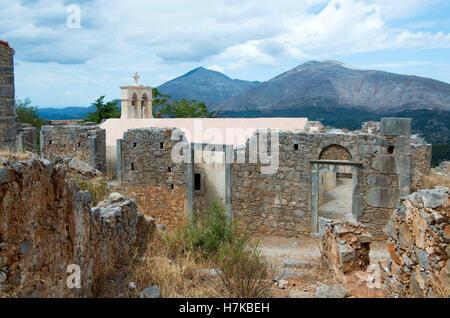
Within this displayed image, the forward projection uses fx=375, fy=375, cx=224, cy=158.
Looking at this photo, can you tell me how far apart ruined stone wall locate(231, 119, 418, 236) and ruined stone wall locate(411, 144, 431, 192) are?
0.81 feet

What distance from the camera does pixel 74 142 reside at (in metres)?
13.9

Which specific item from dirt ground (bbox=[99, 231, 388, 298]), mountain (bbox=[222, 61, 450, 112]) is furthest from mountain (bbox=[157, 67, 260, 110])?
dirt ground (bbox=[99, 231, 388, 298])

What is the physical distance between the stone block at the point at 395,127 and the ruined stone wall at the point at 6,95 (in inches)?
369

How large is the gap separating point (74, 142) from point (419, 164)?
11.7 m

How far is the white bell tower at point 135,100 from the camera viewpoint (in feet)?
74.7

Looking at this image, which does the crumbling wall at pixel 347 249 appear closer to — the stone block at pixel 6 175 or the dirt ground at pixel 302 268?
the dirt ground at pixel 302 268

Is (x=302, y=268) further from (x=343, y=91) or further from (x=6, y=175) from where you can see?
(x=343, y=91)

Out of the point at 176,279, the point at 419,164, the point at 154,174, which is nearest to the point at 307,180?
the point at 419,164

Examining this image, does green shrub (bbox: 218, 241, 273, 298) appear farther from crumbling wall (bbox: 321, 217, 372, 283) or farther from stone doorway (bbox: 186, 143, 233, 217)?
stone doorway (bbox: 186, 143, 233, 217)

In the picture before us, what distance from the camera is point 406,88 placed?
56406 mm

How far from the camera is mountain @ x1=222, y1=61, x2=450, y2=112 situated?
52750 millimetres
